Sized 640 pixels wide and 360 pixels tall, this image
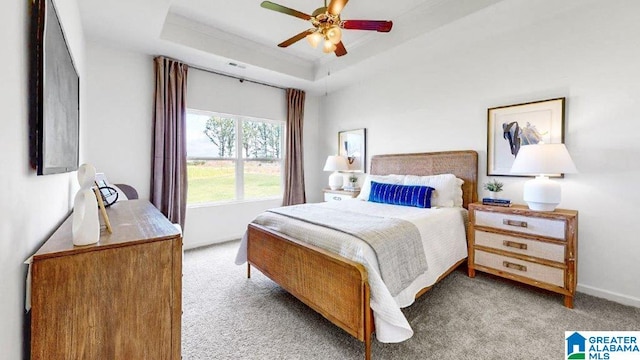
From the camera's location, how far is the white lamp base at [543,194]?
2.29 m

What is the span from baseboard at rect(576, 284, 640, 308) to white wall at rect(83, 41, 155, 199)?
4911 mm

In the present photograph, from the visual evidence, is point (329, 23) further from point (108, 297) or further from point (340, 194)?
point (340, 194)

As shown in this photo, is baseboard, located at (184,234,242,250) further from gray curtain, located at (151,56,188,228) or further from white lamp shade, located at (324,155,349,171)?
white lamp shade, located at (324,155,349,171)

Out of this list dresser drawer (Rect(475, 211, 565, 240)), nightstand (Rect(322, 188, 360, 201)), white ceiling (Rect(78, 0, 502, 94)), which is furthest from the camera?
nightstand (Rect(322, 188, 360, 201))

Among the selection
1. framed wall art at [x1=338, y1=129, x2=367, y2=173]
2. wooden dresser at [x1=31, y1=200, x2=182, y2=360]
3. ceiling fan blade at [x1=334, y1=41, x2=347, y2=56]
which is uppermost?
ceiling fan blade at [x1=334, y1=41, x2=347, y2=56]

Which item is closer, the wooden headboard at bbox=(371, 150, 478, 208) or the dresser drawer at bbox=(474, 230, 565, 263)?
the dresser drawer at bbox=(474, 230, 565, 263)

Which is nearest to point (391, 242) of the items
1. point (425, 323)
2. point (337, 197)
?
point (425, 323)

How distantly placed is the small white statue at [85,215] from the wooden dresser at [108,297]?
0.04m

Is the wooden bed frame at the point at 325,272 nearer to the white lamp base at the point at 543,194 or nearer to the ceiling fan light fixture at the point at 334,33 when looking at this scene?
the white lamp base at the point at 543,194

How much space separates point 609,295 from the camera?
231 centimetres

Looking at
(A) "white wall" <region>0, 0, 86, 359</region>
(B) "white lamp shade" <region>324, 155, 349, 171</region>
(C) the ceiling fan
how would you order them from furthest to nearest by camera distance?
(B) "white lamp shade" <region>324, 155, 349, 171</region>
(C) the ceiling fan
(A) "white wall" <region>0, 0, 86, 359</region>

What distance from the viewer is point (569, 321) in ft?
6.49

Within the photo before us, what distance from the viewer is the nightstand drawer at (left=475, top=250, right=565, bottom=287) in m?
2.22

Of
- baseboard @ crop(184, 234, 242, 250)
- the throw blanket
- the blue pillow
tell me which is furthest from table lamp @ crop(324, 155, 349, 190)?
the throw blanket
